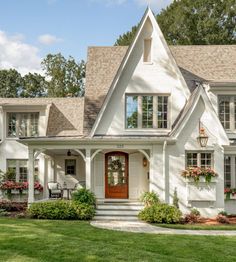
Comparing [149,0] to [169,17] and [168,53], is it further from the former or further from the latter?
[169,17]

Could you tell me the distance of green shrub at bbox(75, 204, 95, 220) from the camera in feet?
51.2

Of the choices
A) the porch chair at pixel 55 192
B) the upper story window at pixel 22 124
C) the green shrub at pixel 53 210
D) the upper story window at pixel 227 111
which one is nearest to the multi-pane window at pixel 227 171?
the upper story window at pixel 227 111

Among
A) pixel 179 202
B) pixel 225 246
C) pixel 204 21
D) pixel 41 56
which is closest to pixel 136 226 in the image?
pixel 179 202

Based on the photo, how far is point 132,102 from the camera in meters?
18.3

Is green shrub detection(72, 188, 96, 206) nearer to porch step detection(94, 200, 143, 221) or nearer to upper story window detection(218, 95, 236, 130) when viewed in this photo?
porch step detection(94, 200, 143, 221)

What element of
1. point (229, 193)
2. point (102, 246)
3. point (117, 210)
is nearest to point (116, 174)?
point (117, 210)

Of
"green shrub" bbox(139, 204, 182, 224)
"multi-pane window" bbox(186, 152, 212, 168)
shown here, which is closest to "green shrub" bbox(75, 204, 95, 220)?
"green shrub" bbox(139, 204, 182, 224)

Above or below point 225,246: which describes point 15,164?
above

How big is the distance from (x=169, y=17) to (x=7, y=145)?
79.7ft

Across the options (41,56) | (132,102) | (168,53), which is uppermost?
(41,56)

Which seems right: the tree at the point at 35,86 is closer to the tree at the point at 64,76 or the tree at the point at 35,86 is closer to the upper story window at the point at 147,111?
the tree at the point at 64,76

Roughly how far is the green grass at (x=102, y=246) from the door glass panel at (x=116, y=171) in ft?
19.5

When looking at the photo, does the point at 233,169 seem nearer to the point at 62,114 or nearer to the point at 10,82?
the point at 62,114

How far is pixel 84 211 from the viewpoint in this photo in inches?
615
